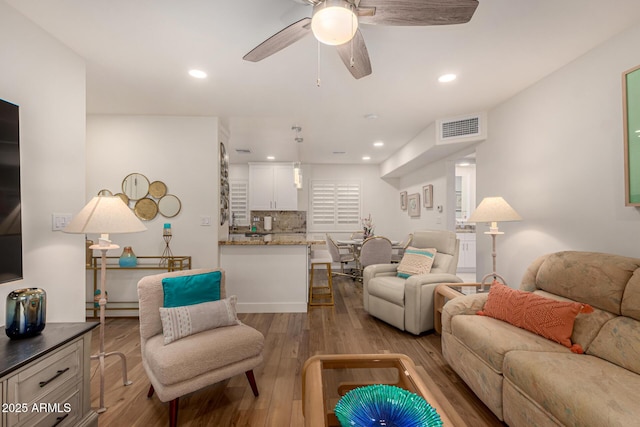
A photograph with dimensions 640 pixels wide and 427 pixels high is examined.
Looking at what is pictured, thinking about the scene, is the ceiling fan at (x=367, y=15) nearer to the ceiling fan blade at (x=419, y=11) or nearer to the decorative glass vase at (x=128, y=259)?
the ceiling fan blade at (x=419, y=11)

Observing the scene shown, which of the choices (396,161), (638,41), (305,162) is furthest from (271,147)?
(638,41)

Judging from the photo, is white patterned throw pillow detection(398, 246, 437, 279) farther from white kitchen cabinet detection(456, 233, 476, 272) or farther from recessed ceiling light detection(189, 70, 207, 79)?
recessed ceiling light detection(189, 70, 207, 79)

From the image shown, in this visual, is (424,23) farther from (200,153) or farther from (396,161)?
(396,161)

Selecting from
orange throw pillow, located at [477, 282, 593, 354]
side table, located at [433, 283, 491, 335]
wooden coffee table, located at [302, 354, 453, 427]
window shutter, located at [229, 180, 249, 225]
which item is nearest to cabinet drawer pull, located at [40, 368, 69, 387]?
wooden coffee table, located at [302, 354, 453, 427]

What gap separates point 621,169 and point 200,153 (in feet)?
13.0

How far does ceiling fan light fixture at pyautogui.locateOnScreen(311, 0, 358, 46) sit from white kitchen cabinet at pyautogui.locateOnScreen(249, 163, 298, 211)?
5.20m

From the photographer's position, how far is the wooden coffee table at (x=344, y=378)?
1.34m

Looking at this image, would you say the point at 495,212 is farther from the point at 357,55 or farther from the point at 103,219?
the point at 103,219

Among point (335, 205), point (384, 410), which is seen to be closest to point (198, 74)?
point (384, 410)

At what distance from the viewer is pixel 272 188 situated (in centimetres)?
652

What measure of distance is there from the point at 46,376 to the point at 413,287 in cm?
281

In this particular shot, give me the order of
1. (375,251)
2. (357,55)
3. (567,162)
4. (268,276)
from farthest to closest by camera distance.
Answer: (375,251) → (268,276) → (567,162) → (357,55)

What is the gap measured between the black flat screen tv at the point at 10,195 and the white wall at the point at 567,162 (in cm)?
390

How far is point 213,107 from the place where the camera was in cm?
333
